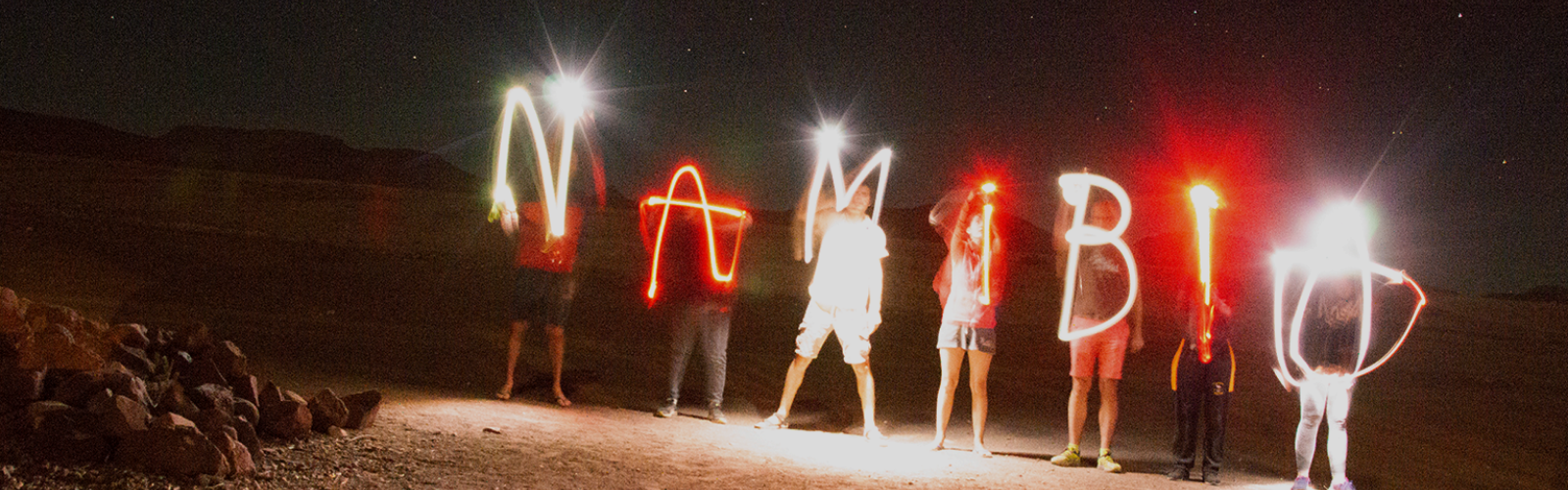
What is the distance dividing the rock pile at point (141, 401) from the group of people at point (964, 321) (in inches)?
99.2

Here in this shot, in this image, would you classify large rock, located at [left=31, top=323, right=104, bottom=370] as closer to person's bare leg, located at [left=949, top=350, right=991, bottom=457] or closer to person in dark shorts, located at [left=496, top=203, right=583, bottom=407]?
person in dark shorts, located at [left=496, top=203, right=583, bottom=407]

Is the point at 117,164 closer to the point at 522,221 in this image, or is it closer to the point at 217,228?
the point at 217,228

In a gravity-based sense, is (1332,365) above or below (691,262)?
below

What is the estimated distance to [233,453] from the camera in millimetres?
5426

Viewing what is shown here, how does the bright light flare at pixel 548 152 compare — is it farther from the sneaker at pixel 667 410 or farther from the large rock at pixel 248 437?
the large rock at pixel 248 437

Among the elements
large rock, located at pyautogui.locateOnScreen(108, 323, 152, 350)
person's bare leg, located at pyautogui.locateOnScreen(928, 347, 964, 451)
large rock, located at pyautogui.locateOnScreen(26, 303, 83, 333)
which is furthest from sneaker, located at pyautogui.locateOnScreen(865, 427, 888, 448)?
large rock, located at pyautogui.locateOnScreen(26, 303, 83, 333)

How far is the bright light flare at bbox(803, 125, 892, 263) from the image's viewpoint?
9.08 m

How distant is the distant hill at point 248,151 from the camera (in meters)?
68.0

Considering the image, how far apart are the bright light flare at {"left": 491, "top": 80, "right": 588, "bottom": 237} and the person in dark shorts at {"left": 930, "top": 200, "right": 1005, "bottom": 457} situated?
3124 millimetres

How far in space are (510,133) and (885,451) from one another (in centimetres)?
404

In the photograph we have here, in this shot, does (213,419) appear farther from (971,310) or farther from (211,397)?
(971,310)

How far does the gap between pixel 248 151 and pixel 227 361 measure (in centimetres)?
7729

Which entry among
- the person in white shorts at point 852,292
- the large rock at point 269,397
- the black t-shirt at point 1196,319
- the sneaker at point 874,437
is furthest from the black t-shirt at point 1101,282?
the large rock at point 269,397

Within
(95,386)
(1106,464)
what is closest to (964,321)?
(1106,464)
